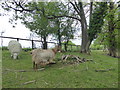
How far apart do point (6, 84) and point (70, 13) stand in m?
11.2

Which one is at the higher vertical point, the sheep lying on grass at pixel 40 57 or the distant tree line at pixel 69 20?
the distant tree line at pixel 69 20

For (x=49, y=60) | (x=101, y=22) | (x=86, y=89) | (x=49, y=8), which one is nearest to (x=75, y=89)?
(x=86, y=89)

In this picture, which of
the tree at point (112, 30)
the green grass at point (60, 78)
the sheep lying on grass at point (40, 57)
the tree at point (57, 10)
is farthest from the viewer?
the tree at point (112, 30)

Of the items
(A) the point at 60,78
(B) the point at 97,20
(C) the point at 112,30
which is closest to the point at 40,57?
(A) the point at 60,78

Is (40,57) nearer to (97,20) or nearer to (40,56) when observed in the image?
(40,56)

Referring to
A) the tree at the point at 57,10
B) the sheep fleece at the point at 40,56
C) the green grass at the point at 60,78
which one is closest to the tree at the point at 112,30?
the tree at the point at 57,10

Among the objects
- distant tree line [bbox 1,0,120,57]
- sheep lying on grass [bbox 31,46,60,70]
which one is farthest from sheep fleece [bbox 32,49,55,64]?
distant tree line [bbox 1,0,120,57]

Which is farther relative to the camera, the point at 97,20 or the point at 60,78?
the point at 97,20

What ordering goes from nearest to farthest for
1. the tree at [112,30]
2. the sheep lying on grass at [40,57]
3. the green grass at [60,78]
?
the green grass at [60,78] < the sheep lying on grass at [40,57] < the tree at [112,30]

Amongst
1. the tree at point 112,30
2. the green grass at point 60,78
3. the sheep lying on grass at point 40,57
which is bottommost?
the green grass at point 60,78

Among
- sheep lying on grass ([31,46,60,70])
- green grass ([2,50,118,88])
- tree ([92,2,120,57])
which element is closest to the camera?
green grass ([2,50,118,88])

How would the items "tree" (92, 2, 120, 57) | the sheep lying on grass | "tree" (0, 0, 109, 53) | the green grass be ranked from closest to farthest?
the green grass < the sheep lying on grass < "tree" (0, 0, 109, 53) < "tree" (92, 2, 120, 57)

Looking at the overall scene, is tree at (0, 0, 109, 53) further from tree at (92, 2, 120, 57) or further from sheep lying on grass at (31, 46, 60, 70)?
sheep lying on grass at (31, 46, 60, 70)

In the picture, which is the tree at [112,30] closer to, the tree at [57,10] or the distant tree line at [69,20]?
the distant tree line at [69,20]
